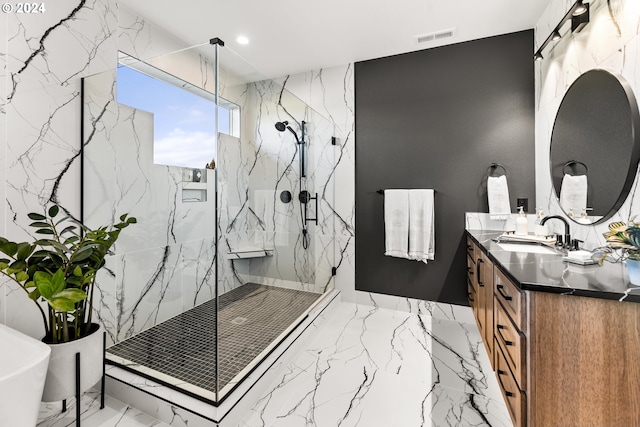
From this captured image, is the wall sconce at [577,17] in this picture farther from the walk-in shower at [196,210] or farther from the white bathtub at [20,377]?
the white bathtub at [20,377]

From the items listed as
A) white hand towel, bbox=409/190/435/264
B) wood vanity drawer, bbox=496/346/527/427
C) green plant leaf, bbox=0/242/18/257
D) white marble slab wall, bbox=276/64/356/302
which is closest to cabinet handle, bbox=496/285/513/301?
wood vanity drawer, bbox=496/346/527/427

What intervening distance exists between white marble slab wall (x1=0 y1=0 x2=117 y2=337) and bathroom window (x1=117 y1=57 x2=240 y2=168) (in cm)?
26

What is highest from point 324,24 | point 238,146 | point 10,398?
point 324,24

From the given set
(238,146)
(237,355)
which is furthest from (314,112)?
(237,355)

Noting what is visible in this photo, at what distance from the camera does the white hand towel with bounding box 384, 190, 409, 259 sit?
9.17 ft

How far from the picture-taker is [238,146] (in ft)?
7.81

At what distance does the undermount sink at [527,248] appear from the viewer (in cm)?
169

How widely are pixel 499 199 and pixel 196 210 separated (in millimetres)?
2580

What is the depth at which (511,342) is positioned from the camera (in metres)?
1.25

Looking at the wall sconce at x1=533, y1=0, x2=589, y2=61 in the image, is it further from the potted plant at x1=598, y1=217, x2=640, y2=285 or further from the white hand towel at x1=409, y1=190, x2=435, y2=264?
the white hand towel at x1=409, y1=190, x2=435, y2=264

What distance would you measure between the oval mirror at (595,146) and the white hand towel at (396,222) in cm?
116

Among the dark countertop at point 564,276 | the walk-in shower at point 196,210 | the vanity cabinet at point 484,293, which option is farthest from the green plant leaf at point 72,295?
the vanity cabinet at point 484,293

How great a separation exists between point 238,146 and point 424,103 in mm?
1858

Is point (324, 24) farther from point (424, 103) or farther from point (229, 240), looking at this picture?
point (229, 240)
